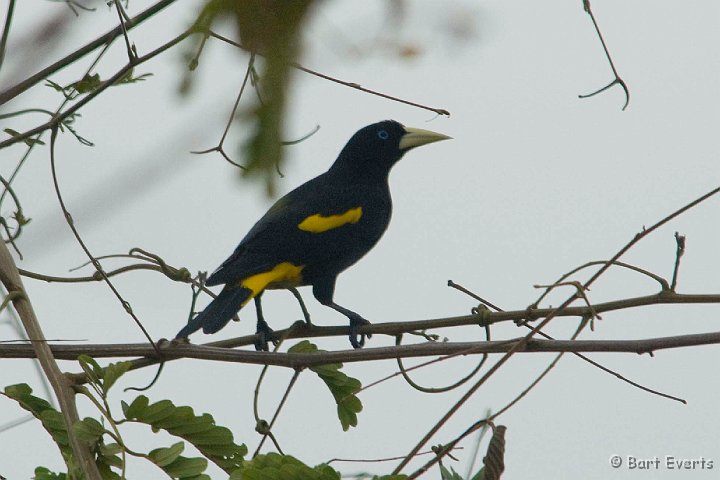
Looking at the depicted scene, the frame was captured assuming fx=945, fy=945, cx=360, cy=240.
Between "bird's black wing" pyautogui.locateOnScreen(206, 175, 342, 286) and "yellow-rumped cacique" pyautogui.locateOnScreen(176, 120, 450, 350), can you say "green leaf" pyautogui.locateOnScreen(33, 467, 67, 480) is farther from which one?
"bird's black wing" pyautogui.locateOnScreen(206, 175, 342, 286)

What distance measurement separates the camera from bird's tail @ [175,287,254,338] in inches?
129

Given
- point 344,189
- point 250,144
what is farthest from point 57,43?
point 344,189

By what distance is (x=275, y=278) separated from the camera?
13.3 ft

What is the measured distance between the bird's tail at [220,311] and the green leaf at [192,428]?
31.5 inches

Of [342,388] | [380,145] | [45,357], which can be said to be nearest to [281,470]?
[45,357]

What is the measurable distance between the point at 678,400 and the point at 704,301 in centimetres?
25

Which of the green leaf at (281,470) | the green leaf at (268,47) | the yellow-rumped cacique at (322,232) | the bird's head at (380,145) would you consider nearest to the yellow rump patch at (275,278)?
the yellow-rumped cacique at (322,232)

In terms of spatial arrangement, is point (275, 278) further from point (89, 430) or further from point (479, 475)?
point (479, 475)

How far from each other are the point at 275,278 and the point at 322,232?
39 centimetres

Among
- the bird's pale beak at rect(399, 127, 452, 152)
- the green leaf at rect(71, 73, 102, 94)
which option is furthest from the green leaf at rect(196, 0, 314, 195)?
the bird's pale beak at rect(399, 127, 452, 152)

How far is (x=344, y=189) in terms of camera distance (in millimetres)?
4805

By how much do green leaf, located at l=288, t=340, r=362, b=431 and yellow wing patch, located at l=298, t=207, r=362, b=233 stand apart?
153 cm

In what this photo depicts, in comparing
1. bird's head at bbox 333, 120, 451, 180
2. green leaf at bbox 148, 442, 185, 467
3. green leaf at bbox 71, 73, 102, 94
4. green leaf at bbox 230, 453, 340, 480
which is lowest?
green leaf at bbox 230, 453, 340, 480

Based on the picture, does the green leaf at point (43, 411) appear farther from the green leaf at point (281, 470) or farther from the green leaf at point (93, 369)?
the green leaf at point (281, 470)
